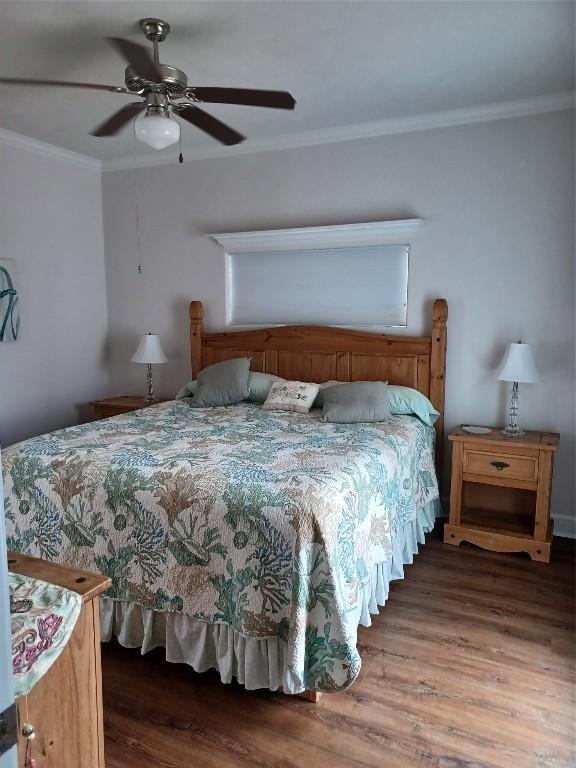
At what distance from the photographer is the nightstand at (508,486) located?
3.08 metres

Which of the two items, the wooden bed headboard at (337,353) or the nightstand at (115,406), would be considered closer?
the wooden bed headboard at (337,353)

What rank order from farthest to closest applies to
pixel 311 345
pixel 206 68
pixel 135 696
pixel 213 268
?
pixel 213 268, pixel 311 345, pixel 206 68, pixel 135 696

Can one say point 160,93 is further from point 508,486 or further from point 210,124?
point 508,486

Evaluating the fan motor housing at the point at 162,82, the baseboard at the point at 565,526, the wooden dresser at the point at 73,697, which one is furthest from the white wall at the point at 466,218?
the wooden dresser at the point at 73,697

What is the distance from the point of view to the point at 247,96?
2.23 m

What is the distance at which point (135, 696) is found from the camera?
6.67ft

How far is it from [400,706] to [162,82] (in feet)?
8.45

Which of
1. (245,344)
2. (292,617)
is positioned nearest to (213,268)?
(245,344)

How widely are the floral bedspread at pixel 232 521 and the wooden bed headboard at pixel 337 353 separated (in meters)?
1.01

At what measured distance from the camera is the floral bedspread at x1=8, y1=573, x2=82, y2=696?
0.96m

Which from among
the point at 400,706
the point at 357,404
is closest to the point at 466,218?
the point at 357,404

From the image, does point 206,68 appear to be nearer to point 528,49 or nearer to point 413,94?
point 413,94

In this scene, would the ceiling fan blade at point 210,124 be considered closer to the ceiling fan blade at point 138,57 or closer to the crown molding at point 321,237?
the ceiling fan blade at point 138,57

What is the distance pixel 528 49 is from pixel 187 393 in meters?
2.91
